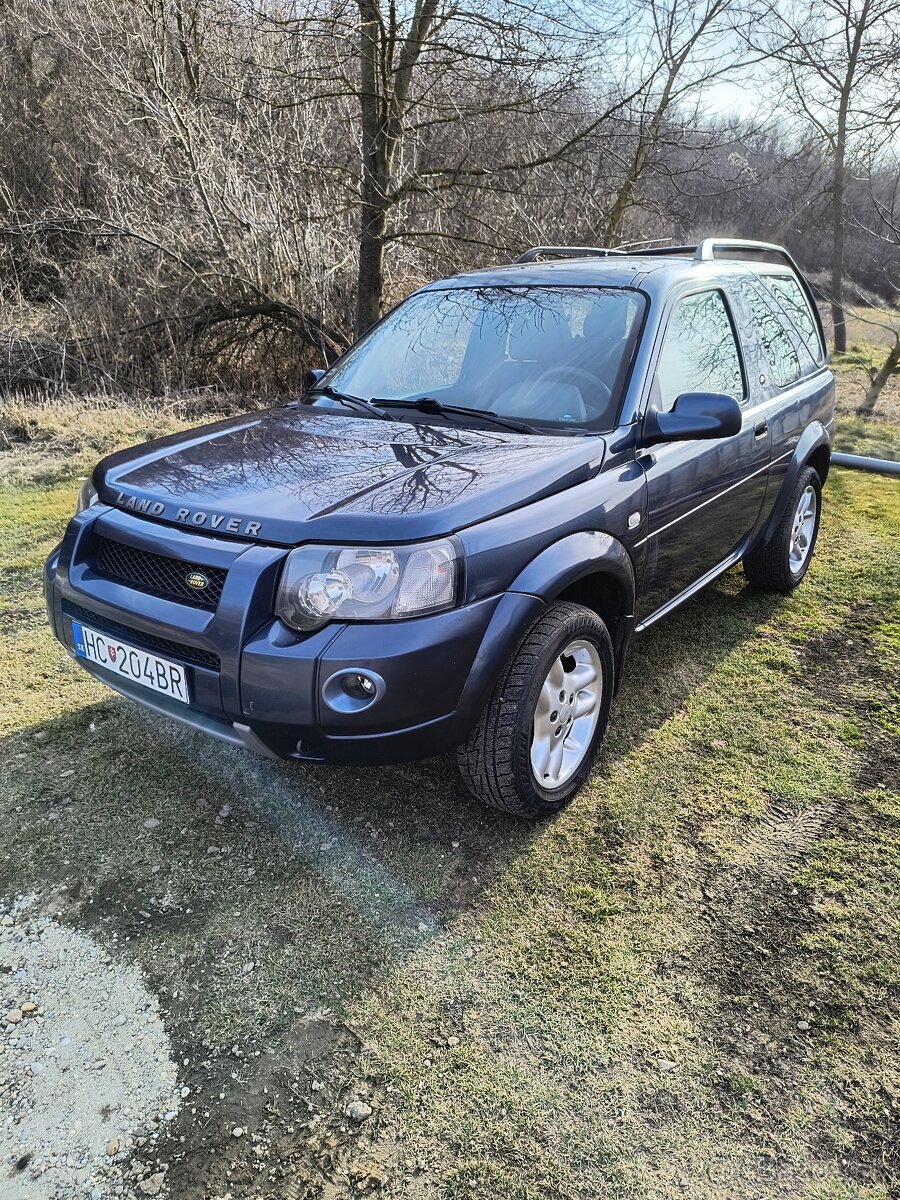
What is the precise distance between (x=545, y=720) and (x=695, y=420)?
1.22 meters

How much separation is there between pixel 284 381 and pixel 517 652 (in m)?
8.41

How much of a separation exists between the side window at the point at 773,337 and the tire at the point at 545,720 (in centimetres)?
215

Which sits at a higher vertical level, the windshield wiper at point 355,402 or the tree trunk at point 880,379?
the windshield wiper at point 355,402

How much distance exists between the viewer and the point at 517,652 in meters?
2.54

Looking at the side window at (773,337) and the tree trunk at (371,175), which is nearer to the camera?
the side window at (773,337)

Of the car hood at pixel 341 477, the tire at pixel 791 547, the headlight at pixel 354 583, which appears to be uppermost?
the car hood at pixel 341 477

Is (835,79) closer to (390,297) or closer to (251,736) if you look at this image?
(390,297)

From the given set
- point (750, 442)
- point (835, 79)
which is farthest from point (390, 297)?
point (835, 79)

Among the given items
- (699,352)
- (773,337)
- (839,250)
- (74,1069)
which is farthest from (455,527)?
(839,250)

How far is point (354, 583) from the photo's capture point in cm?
225

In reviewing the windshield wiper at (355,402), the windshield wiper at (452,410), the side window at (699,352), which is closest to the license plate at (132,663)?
the windshield wiper at (355,402)

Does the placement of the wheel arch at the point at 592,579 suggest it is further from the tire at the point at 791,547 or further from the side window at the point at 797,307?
the side window at the point at 797,307

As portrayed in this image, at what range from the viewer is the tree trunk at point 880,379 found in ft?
35.4

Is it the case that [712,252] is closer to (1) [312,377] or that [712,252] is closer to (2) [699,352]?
(2) [699,352]
